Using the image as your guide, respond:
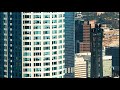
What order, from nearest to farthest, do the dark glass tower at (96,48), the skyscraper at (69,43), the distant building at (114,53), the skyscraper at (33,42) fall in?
the distant building at (114,53) < the dark glass tower at (96,48) < the skyscraper at (33,42) < the skyscraper at (69,43)

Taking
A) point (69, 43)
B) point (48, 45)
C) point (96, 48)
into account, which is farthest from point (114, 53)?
point (48, 45)

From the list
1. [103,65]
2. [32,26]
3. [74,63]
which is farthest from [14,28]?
[103,65]

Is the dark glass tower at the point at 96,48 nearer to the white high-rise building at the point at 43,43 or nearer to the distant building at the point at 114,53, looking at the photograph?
the distant building at the point at 114,53

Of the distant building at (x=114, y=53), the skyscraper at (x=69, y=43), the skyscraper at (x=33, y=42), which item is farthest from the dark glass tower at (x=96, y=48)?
the skyscraper at (x=33, y=42)

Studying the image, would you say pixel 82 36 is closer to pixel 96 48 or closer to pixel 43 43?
pixel 96 48

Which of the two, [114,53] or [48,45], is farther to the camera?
[48,45]

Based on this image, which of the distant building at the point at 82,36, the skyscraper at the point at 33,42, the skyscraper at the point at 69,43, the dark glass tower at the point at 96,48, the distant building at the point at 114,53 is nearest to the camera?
the distant building at the point at 114,53

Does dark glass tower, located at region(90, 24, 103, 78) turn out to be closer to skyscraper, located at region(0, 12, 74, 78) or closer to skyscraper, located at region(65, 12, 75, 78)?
skyscraper, located at region(65, 12, 75, 78)
